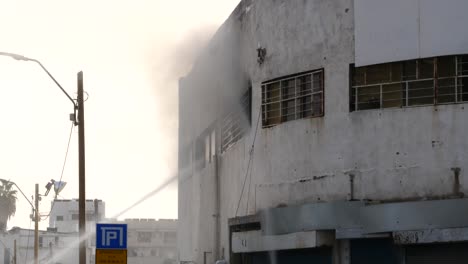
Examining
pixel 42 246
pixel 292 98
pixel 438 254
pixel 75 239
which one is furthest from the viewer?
pixel 75 239

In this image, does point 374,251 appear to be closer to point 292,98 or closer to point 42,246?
point 292,98

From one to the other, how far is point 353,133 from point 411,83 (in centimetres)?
189

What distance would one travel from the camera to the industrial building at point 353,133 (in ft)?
79.5

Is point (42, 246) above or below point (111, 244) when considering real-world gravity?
above

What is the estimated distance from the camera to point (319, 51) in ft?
87.4

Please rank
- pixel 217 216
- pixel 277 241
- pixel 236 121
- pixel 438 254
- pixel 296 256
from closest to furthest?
pixel 438 254 → pixel 277 241 → pixel 296 256 → pixel 236 121 → pixel 217 216

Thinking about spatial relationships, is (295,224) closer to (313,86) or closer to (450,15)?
(313,86)

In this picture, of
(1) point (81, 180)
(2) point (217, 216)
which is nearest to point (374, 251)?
(1) point (81, 180)

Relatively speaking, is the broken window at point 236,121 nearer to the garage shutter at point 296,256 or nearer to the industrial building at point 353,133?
the industrial building at point 353,133

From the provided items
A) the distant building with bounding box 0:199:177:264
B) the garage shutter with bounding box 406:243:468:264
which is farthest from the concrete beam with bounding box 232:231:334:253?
the distant building with bounding box 0:199:177:264

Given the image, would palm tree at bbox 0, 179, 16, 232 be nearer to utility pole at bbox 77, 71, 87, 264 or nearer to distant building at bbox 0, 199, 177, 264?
distant building at bbox 0, 199, 177, 264

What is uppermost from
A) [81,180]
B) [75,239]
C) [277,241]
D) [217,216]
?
[81,180]

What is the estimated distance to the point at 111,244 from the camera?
20.4m

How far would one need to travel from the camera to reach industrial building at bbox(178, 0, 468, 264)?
79.5ft
